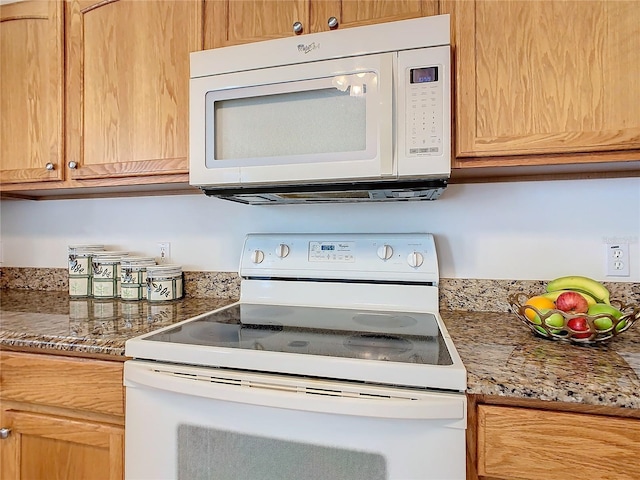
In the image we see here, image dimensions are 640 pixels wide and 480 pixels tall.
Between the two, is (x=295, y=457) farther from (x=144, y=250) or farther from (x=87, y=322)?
(x=144, y=250)

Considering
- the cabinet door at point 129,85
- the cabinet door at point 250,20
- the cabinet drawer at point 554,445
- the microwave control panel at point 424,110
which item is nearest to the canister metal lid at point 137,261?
the cabinet door at point 129,85

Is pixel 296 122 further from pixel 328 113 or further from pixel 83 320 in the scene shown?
pixel 83 320

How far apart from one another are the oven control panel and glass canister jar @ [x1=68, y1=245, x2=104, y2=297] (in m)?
0.67

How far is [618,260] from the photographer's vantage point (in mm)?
1178

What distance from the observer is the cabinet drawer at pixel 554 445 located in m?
0.65

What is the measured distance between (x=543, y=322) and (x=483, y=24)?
761 millimetres

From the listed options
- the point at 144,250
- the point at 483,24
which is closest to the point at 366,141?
the point at 483,24

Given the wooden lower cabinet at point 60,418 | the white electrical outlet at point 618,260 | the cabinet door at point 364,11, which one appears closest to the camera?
the wooden lower cabinet at point 60,418

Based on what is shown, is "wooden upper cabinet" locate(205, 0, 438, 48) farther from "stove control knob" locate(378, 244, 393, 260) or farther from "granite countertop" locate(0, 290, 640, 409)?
"granite countertop" locate(0, 290, 640, 409)

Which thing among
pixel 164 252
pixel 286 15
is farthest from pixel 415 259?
pixel 164 252

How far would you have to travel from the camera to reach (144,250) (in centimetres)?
164

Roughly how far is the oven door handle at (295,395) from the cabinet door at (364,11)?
3.08ft

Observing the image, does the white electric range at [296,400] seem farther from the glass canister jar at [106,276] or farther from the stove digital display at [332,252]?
the glass canister jar at [106,276]

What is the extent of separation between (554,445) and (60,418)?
1.11m
